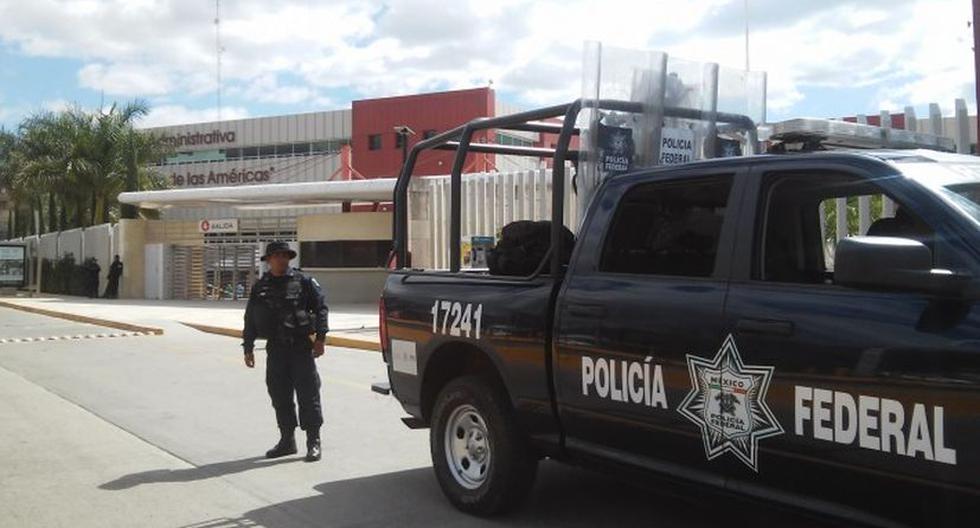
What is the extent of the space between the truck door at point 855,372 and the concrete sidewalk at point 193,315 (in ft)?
39.2

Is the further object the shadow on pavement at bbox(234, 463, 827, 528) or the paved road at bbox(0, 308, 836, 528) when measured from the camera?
the paved road at bbox(0, 308, 836, 528)

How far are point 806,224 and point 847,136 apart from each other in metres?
0.65

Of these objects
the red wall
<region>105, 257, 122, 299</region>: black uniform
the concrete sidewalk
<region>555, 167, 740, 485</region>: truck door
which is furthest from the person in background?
<region>555, 167, 740, 485</region>: truck door

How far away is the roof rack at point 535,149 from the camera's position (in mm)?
4883

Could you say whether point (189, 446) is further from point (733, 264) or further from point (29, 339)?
point (29, 339)

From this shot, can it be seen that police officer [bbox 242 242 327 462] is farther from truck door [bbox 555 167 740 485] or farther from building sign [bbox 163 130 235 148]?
building sign [bbox 163 130 235 148]

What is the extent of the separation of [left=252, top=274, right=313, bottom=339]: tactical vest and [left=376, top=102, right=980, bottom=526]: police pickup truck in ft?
5.13

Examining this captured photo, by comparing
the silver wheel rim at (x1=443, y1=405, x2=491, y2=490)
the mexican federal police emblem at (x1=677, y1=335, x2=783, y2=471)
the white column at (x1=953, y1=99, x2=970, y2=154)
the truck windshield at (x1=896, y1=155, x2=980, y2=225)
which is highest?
the white column at (x1=953, y1=99, x2=970, y2=154)

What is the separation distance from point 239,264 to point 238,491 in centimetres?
2773

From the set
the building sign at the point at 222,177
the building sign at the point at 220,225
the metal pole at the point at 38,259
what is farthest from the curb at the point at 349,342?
the building sign at the point at 222,177

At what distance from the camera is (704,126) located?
5465 millimetres

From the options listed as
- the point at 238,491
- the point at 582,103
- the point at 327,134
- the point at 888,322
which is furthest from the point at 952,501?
the point at 327,134

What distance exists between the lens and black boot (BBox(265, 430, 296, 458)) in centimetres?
708

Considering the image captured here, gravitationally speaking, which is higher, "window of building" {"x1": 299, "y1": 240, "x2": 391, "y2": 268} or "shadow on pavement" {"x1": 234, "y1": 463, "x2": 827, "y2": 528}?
"window of building" {"x1": 299, "y1": 240, "x2": 391, "y2": 268}
